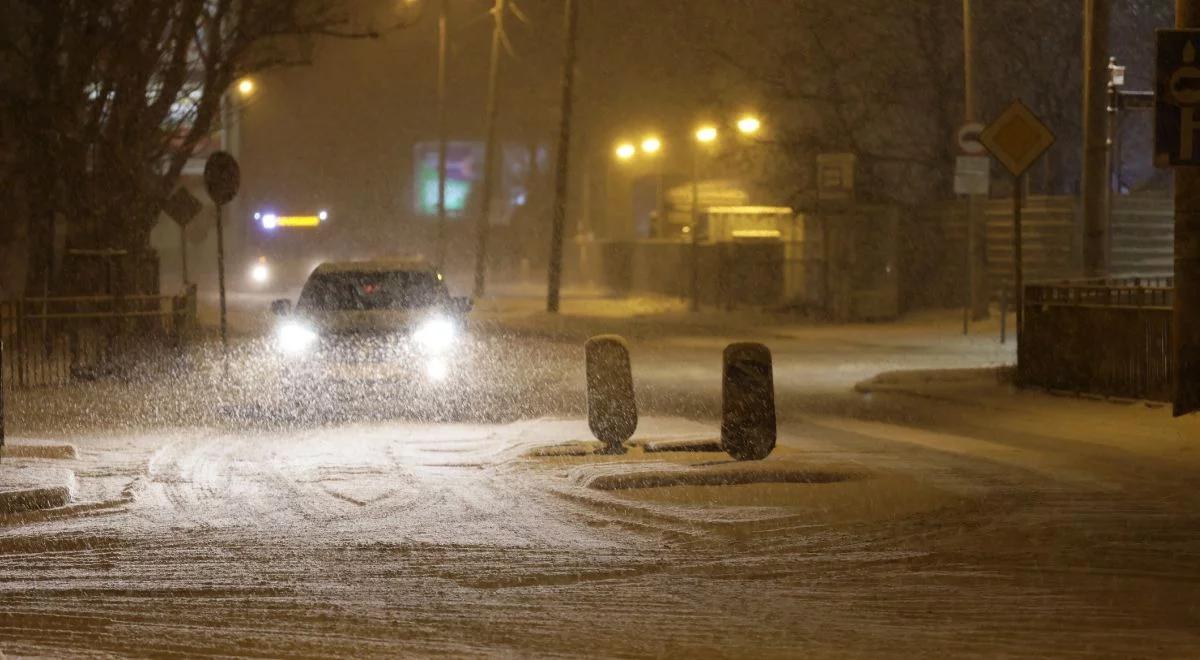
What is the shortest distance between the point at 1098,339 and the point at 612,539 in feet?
30.8

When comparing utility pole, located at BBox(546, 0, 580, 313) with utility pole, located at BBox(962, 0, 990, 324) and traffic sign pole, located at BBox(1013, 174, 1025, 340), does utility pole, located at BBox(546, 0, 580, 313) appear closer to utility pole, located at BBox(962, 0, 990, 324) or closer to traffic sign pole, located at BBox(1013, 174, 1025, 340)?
utility pole, located at BBox(962, 0, 990, 324)

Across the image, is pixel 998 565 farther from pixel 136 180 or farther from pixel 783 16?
pixel 783 16

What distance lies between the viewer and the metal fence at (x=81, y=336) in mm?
21125

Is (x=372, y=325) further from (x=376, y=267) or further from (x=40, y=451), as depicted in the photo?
(x=40, y=451)

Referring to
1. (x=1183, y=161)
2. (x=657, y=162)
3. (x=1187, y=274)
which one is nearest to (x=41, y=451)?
(x=1183, y=161)

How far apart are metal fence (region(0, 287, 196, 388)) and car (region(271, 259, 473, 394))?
265 centimetres

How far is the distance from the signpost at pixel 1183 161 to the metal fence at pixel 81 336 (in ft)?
43.9

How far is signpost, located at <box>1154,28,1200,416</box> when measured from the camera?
568 inches

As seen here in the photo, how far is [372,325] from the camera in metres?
19.8

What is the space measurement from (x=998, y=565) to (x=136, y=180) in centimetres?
2265

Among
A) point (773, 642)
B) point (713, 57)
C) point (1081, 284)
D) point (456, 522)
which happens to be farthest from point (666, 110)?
point (773, 642)

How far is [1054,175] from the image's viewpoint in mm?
43844

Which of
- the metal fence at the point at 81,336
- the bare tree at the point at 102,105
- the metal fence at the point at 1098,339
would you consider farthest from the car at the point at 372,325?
the bare tree at the point at 102,105

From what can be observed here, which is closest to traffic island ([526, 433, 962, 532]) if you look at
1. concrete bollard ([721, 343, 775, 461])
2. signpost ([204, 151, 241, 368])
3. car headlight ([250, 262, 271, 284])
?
concrete bollard ([721, 343, 775, 461])
